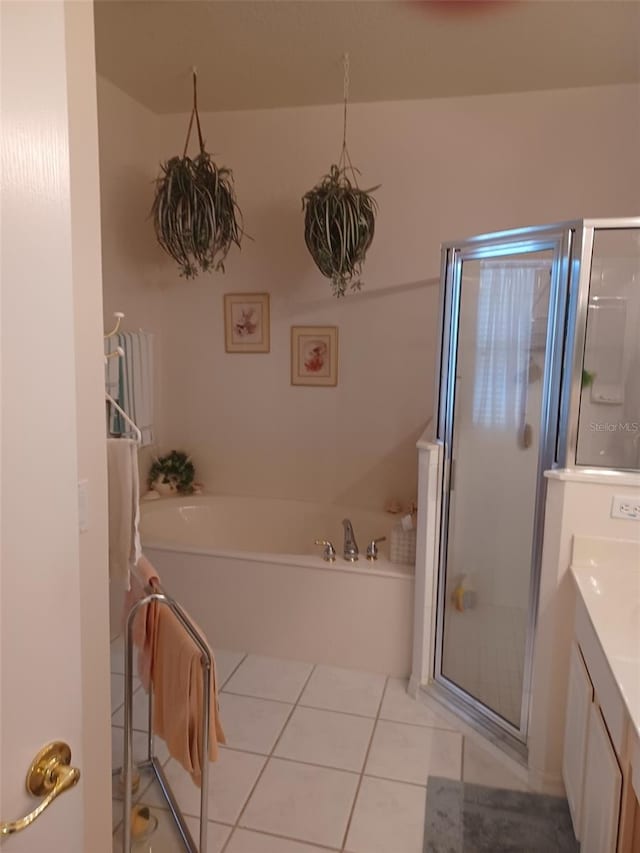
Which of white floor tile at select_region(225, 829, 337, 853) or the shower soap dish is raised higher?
the shower soap dish

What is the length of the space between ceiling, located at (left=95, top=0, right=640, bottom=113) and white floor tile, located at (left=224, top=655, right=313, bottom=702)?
285 centimetres

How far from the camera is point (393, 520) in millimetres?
3359

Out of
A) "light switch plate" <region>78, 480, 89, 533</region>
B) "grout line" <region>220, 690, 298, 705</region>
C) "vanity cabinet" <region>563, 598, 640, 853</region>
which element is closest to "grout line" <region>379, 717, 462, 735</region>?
"grout line" <region>220, 690, 298, 705</region>

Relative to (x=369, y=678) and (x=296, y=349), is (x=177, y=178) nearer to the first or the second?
(x=296, y=349)

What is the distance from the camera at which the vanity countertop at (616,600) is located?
1.30 meters

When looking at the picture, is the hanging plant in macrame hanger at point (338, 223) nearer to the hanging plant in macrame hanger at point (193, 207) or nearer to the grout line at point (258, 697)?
the hanging plant in macrame hanger at point (193, 207)

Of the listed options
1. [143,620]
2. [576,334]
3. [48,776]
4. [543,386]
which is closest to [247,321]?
[543,386]

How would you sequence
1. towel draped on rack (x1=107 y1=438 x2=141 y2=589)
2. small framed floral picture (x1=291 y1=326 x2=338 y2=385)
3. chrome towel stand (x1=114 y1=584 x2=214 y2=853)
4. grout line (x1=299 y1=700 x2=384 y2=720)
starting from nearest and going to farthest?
chrome towel stand (x1=114 y1=584 x2=214 y2=853)
towel draped on rack (x1=107 y1=438 x2=141 y2=589)
grout line (x1=299 y1=700 x2=384 y2=720)
small framed floral picture (x1=291 y1=326 x2=338 y2=385)

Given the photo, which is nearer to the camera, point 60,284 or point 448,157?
point 60,284

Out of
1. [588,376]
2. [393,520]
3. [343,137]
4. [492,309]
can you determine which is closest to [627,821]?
[588,376]

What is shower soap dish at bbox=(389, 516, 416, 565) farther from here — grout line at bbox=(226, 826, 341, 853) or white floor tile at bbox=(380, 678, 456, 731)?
grout line at bbox=(226, 826, 341, 853)

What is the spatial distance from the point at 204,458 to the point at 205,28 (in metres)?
2.33

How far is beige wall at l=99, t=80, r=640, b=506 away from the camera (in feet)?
10.0

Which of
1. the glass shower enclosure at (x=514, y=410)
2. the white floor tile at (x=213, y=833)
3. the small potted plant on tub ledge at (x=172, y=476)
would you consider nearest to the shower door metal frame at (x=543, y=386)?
the glass shower enclosure at (x=514, y=410)
